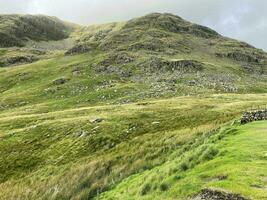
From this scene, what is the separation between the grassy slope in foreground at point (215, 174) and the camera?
836 inches

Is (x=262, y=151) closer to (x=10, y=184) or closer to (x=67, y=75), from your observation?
(x=10, y=184)

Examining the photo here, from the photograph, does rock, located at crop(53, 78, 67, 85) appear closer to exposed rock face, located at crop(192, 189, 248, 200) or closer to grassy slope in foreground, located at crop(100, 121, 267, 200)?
grassy slope in foreground, located at crop(100, 121, 267, 200)

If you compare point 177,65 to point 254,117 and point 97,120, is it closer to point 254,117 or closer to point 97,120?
point 97,120

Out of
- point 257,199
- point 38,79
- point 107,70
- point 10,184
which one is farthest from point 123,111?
point 38,79

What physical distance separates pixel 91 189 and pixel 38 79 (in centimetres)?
14759

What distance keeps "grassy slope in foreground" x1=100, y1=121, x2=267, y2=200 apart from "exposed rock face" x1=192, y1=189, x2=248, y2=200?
1.13ft

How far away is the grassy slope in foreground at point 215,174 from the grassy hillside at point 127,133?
0.08m

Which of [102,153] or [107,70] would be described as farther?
[107,70]

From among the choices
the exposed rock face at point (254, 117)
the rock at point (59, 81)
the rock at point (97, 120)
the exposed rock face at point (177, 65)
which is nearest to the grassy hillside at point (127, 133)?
the rock at point (97, 120)

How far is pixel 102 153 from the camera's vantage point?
5428cm

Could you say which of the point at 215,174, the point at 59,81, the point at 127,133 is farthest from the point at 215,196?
the point at 59,81

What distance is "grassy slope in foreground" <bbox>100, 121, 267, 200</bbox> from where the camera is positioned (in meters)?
21.2

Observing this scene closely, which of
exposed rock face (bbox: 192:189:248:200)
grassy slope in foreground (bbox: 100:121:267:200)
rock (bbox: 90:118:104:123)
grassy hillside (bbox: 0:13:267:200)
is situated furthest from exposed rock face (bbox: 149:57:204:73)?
exposed rock face (bbox: 192:189:248:200)

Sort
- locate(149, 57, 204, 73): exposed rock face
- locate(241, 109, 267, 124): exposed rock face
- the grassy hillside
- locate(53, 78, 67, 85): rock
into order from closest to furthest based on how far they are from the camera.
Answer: the grassy hillside < locate(241, 109, 267, 124): exposed rock face < locate(53, 78, 67, 85): rock < locate(149, 57, 204, 73): exposed rock face
